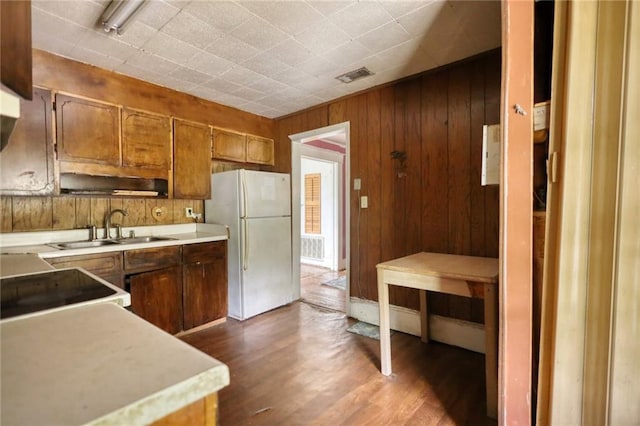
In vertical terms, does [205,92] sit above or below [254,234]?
above

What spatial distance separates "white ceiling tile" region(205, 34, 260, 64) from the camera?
2158 millimetres

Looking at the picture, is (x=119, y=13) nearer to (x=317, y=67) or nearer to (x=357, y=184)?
(x=317, y=67)

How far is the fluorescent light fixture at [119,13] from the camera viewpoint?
5.70ft

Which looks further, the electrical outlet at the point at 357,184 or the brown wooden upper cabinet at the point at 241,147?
the brown wooden upper cabinet at the point at 241,147

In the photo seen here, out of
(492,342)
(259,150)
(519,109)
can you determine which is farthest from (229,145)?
(492,342)

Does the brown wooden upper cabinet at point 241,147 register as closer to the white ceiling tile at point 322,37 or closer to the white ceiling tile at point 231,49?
the white ceiling tile at point 231,49

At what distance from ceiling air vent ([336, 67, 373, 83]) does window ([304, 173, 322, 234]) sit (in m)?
3.18

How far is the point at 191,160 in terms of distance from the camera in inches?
125

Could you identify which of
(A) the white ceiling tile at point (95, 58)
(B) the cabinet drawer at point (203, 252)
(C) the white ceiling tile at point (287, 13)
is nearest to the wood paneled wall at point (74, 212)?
(B) the cabinet drawer at point (203, 252)

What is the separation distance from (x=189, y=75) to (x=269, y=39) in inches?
39.0

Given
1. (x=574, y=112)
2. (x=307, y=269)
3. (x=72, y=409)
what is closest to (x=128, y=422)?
(x=72, y=409)

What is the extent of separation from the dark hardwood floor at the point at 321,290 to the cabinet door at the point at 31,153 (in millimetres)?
2856

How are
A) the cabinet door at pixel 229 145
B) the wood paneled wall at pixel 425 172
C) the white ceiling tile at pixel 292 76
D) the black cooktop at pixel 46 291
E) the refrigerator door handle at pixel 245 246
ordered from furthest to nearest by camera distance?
the cabinet door at pixel 229 145
the refrigerator door handle at pixel 245 246
the white ceiling tile at pixel 292 76
the wood paneled wall at pixel 425 172
the black cooktop at pixel 46 291

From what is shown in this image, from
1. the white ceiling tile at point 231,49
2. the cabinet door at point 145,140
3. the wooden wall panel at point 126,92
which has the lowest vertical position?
the cabinet door at point 145,140
